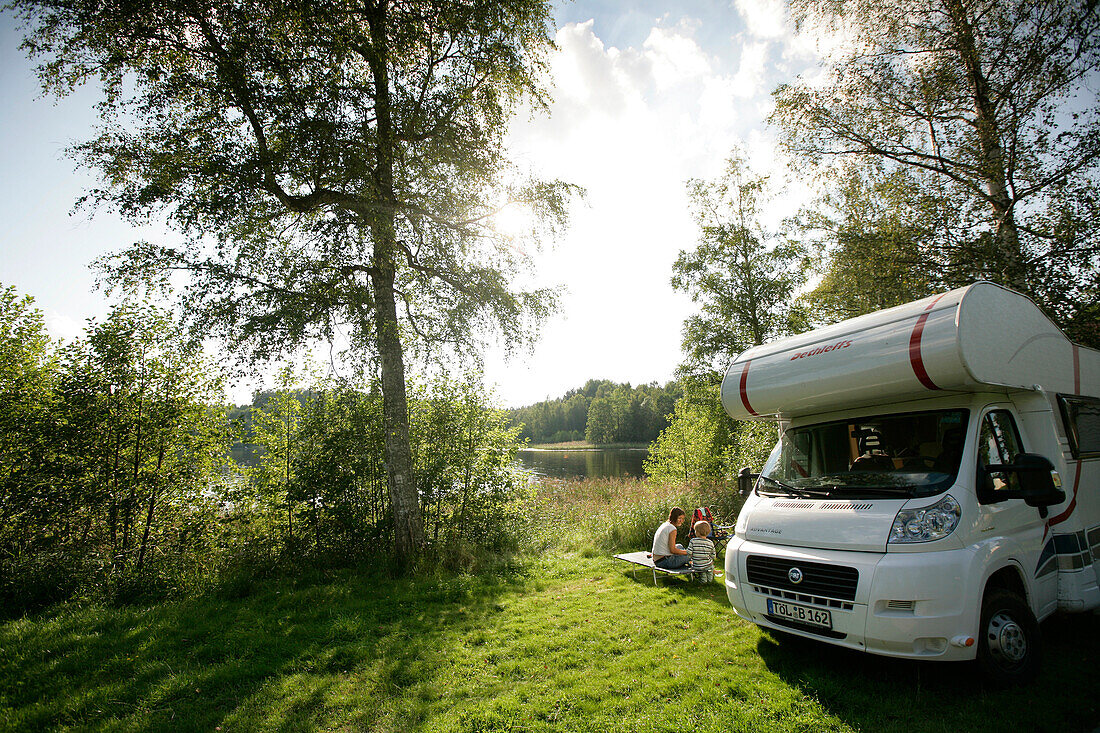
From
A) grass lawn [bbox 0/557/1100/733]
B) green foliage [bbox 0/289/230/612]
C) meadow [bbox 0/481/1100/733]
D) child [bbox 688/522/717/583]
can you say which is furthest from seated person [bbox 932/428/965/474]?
green foliage [bbox 0/289/230/612]

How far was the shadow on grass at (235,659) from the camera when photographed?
379 cm

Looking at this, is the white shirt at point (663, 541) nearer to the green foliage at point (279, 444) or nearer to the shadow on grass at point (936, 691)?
the shadow on grass at point (936, 691)

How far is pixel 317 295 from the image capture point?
8297 millimetres

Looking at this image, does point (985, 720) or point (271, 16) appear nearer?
point (985, 720)

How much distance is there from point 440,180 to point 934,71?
10852 mm

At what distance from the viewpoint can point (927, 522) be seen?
364cm

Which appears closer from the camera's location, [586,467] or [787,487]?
[787,487]

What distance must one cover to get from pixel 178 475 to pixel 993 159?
1618 centimetres

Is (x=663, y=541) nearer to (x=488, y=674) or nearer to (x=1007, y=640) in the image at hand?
(x=488, y=674)

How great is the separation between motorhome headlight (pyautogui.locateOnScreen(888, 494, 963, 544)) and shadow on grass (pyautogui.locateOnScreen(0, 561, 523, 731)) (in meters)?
4.03

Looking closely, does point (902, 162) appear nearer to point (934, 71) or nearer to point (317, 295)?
point (934, 71)

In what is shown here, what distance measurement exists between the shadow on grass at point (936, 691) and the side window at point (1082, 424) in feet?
6.31

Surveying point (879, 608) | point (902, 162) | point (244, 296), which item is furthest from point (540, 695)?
point (902, 162)

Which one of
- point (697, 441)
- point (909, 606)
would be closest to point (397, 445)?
point (909, 606)
